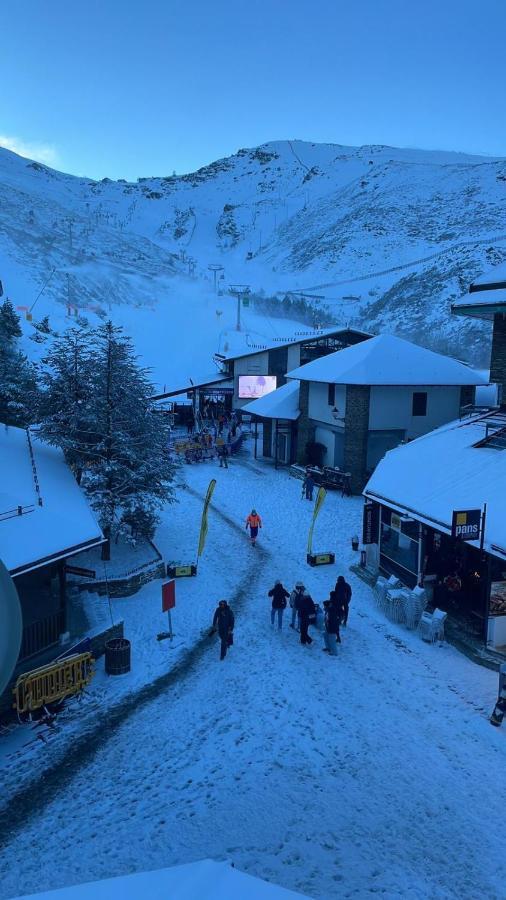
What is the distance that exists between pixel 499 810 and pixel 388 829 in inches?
63.2

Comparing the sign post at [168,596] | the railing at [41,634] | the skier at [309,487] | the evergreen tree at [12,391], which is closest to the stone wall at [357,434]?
the skier at [309,487]

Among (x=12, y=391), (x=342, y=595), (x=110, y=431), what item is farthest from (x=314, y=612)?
(x=12, y=391)

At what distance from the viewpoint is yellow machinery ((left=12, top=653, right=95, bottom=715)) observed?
9314mm

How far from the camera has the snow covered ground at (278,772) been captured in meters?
6.59

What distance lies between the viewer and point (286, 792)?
772 centimetres

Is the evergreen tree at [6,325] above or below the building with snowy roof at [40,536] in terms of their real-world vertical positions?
above

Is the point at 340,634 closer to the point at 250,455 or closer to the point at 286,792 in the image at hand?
the point at 286,792

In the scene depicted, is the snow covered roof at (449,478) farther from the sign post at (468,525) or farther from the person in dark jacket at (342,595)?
the person in dark jacket at (342,595)

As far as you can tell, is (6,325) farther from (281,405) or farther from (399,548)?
(399,548)

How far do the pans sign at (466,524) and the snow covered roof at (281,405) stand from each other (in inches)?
761

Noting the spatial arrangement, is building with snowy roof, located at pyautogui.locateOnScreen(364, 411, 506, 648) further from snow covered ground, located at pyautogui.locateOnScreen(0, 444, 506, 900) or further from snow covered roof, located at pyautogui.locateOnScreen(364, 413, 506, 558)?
snow covered ground, located at pyautogui.locateOnScreen(0, 444, 506, 900)

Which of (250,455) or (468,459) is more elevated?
(468,459)

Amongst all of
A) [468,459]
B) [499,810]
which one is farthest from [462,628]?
[499,810]

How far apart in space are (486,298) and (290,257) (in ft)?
424
